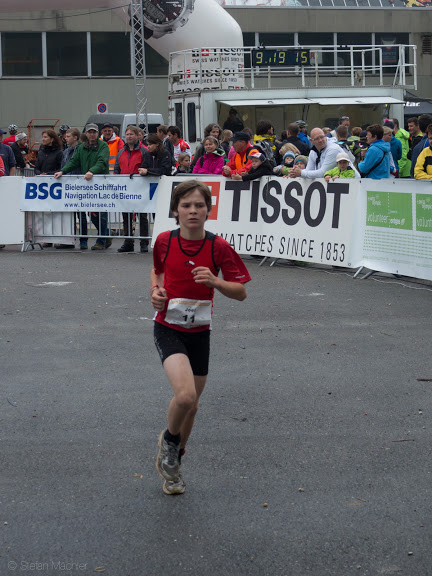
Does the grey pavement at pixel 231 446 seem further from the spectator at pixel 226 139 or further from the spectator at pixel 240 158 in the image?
the spectator at pixel 226 139

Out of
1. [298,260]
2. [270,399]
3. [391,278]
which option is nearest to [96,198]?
[298,260]

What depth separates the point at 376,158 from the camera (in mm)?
A: 13742

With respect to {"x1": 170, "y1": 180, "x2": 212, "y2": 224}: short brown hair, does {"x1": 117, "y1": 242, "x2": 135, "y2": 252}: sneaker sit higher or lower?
lower

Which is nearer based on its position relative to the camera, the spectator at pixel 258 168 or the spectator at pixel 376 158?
the spectator at pixel 376 158

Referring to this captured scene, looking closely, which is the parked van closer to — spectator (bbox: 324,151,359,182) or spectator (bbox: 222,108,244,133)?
spectator (bbox: 222,108,244,133)

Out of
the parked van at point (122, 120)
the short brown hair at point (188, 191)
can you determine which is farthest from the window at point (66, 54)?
the short brown hair at point (188, 191)

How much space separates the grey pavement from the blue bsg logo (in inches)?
227

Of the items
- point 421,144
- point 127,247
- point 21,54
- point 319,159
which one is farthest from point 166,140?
point 21,54

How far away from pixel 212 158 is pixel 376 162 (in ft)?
10.1

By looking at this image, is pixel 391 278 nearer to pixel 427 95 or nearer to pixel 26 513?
pixel 26 513

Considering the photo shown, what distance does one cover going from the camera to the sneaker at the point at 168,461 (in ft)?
16.9

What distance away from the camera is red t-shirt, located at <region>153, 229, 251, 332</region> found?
5.16 metres

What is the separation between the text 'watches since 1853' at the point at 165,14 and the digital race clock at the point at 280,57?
85.9 inches

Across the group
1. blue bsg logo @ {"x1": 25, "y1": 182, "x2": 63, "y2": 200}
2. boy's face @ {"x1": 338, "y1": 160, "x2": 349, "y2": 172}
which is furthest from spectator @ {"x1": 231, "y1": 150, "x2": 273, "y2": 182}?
blue bsg logo @ {"x1": 25, "y1": 182, "x2": 63, "y2": 200}
